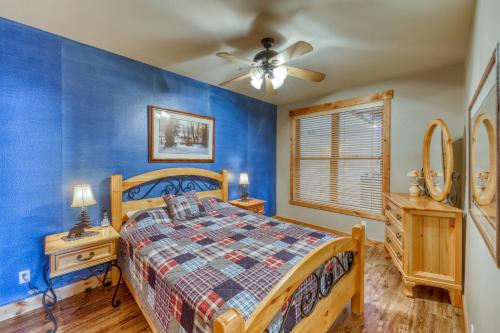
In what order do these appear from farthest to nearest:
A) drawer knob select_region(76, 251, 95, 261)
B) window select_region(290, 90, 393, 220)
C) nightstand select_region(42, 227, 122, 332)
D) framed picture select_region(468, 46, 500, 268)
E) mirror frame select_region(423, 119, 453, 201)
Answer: window select_region(290, 90, 393, 220), mirror frame select_region(423, 119, 453, 201), drawer knob select_region(76, 251, 95, 261), nightstand select_region(42, 227, 122, 332), framed picture select_region(468, 46, 500, 268)

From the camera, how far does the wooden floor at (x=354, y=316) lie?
192 centimetres

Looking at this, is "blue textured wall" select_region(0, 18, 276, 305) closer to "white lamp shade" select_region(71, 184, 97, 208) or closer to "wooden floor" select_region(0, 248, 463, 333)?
"white lamp shade" select_region(71, 184, 97, 208)

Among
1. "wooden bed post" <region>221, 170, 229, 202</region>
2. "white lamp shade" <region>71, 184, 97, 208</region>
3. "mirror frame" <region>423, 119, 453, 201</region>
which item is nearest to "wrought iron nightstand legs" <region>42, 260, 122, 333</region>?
"white lamp shade" <region>71, 184, 97, 208</region>

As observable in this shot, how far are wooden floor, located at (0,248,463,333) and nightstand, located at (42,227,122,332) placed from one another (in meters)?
0.11

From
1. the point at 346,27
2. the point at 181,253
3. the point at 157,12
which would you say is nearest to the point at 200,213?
the point at 181,253

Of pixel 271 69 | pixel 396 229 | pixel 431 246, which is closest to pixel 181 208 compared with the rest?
pixel 271 69

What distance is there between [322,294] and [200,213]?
1.79m

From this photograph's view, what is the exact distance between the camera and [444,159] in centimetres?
271

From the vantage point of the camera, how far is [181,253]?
1.84m

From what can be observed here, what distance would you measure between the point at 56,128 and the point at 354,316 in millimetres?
3553

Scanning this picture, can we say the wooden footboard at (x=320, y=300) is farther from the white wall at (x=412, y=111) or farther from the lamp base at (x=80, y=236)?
the lamp base at (x=80, y=236)

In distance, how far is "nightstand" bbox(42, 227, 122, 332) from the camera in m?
1.94

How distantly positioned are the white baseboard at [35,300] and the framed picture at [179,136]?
1585 millimetres

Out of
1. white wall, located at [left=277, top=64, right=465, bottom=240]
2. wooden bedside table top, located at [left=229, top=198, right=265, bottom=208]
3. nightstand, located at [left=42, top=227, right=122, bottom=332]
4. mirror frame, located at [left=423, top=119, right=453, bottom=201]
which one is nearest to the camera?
nightstand, located at [left=42, top=227, right=122, bottom=332]
